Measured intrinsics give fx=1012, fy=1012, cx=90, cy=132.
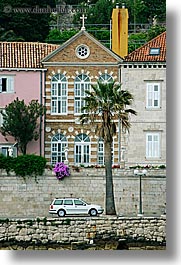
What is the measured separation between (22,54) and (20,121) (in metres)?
1.06

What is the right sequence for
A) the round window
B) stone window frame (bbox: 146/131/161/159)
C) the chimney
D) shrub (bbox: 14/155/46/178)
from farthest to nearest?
the round window → shrub (bbox: 14/155/46/178) → the chimney → stone window frame (bbox: 146/131/161/159)

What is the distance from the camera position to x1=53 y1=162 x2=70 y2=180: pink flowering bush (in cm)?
1505

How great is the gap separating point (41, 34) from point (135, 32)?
4.46 feet

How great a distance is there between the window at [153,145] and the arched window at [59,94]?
1.33 metres

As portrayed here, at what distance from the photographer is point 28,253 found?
1257cm

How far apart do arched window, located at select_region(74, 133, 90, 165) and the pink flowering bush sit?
0.24 metres

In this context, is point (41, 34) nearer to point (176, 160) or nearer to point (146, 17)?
point (146, 17)

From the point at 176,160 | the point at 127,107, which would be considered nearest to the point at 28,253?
the point at 176,160

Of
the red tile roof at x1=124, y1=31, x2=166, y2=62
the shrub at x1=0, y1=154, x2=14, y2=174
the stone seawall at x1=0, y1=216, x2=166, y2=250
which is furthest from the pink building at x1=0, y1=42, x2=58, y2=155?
the stone seawall at x1=0, y1=216, x2=166, y2=250

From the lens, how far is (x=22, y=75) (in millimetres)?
15125

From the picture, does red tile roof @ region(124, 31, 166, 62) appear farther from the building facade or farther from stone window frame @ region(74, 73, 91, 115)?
stone window frame @ region(74, 73, 91, 115)

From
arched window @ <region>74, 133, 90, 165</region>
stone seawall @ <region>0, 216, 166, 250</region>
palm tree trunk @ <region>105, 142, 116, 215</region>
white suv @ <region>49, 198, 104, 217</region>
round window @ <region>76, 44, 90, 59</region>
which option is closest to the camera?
stone seawall @ <region>0, 216, 166, 250</region>

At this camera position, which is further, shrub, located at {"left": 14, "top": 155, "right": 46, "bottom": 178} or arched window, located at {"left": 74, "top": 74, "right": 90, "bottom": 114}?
shrub, located at {"left": 14, "top": 155, "right": 46, "bottom": 178}

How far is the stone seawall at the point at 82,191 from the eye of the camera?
1439cm
